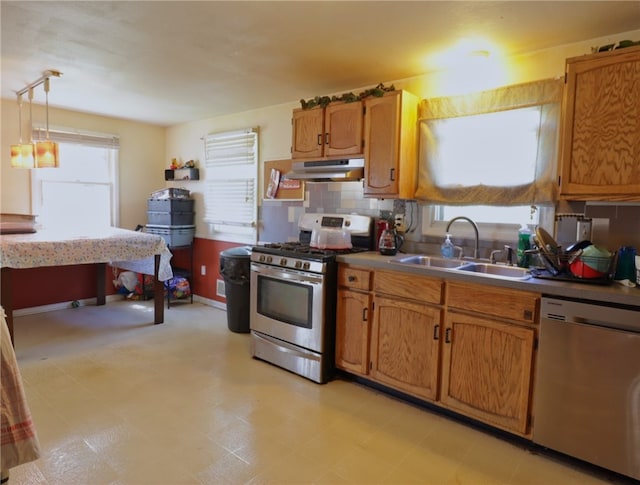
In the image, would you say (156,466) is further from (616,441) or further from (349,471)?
(616,441)

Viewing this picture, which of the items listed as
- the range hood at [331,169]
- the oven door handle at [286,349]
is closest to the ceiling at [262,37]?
the range hood at [331,169]

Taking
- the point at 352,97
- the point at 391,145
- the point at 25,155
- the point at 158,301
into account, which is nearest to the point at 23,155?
the point at 25,155

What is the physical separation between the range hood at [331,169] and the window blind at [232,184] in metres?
1.10

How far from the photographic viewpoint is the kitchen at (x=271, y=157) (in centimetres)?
241

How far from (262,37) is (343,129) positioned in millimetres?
966

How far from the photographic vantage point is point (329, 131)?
10.7 feet

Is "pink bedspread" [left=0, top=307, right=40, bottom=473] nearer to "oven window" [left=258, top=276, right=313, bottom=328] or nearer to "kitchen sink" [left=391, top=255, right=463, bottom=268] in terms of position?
"oven window" [left=258, top=276, right=313, bottom=328]

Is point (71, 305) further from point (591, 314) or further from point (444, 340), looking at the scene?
point (591, 314)

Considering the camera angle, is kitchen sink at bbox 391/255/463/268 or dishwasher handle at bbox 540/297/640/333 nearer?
dishwasher handle at bbox 540/297/640/333

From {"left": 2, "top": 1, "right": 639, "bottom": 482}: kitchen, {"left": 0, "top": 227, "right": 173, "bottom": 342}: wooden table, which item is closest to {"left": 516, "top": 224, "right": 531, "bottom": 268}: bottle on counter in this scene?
{"left": 2, "top": 1, "right": 639, "bottom": 482}: kitchen

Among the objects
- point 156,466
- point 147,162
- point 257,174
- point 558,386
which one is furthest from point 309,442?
point 147,162

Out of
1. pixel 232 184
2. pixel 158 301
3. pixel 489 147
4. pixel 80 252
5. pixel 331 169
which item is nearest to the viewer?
pixel 489 147

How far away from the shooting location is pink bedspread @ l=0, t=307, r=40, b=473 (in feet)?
4.45

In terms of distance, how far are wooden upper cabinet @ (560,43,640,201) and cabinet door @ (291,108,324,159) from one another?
1.74 meters
